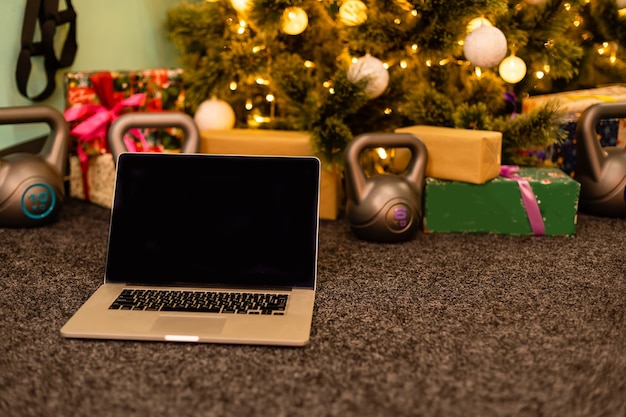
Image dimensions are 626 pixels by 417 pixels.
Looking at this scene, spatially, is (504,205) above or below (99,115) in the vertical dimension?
below

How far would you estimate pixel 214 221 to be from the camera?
2.68ft

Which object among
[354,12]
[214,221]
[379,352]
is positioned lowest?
[379,352]

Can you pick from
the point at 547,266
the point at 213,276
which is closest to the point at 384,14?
the point at 547,266

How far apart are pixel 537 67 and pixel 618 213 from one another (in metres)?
0.34

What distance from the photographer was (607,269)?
3.09 ft

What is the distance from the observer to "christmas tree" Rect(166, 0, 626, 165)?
1175mm

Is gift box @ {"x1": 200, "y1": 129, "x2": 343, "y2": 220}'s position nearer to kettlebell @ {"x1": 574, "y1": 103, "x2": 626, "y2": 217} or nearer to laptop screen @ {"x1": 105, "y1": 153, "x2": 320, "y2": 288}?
laptop screen @ {"x1": 105, "y1": 153, "x2": 320, "y2": 288}

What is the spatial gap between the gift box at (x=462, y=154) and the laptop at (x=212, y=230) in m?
0.37

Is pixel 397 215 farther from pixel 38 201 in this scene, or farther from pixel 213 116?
pixel 38 201

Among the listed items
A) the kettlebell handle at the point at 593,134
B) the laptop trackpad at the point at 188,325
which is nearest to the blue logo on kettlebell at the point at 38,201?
the laptop trackpad at the point at 188,325

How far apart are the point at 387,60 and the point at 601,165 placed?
45cm

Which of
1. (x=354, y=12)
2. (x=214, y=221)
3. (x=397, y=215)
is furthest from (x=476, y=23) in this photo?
Answer: (x=214, y=221)

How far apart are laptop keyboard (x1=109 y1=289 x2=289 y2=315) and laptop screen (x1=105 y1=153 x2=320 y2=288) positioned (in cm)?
2

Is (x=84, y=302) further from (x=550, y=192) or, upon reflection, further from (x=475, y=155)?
(x=550, y=192)
